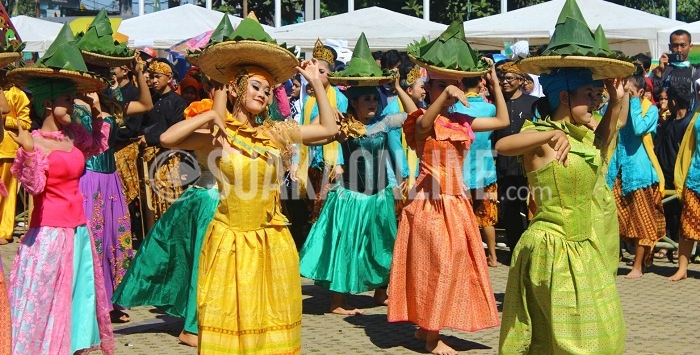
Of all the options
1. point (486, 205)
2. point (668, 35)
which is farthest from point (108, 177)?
point (668, 35)

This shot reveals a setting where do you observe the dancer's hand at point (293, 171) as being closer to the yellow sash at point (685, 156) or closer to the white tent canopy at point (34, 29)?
the yellow sash at point (685, 156)

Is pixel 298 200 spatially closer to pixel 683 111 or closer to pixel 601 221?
pixel 683 111

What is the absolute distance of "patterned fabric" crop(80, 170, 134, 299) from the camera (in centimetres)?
842

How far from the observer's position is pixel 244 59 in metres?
5.92

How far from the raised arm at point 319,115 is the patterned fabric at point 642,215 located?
19.3 feet

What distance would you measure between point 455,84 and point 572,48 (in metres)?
1.78

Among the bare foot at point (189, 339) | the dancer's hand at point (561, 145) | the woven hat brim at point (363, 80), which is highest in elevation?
the woven hat brim at point (363, 80)

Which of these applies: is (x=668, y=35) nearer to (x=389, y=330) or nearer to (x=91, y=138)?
(x=389, y=330)

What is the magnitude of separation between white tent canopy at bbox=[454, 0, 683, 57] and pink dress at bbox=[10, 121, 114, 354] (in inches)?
423

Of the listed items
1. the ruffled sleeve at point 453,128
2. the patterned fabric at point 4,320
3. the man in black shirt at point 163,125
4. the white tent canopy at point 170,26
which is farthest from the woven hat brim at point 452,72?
the white tent canopy at point 170,26

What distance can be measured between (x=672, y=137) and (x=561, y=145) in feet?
23.8

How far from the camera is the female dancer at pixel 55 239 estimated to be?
21.7 feet

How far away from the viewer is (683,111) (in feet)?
39.4

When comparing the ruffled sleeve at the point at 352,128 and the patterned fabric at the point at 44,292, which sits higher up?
the ruffled sleeve at the point at 352,128
